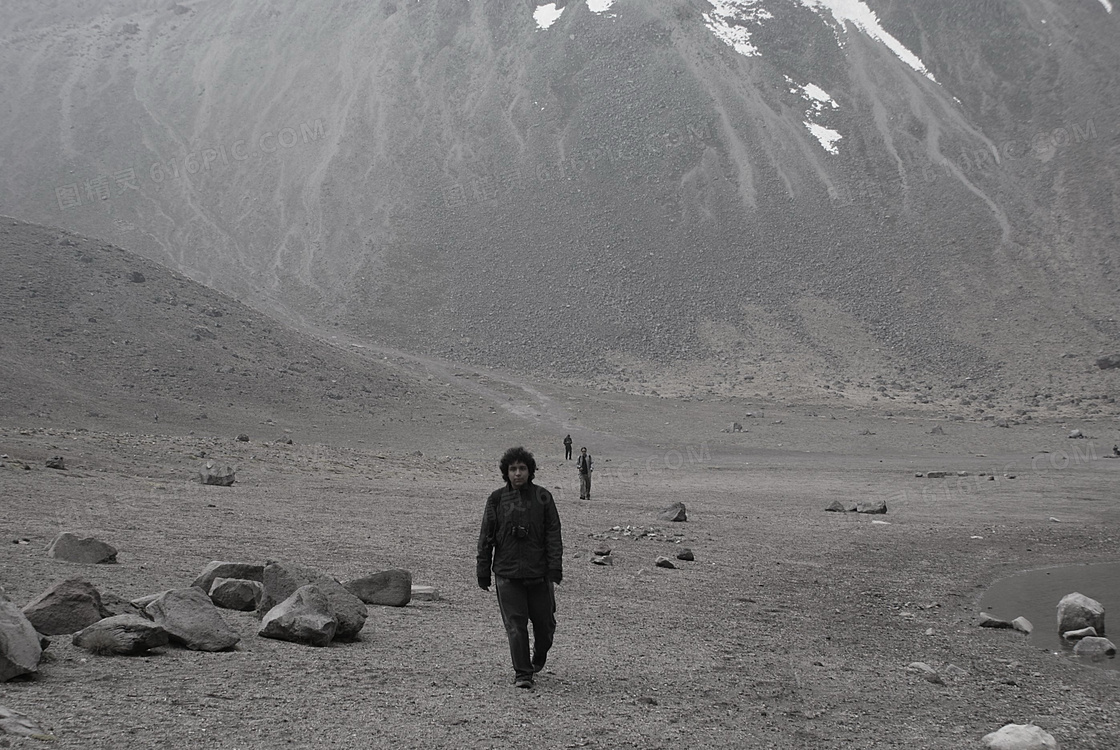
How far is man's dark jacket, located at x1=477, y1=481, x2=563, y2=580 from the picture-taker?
23.8 feet

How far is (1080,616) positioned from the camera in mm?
11000

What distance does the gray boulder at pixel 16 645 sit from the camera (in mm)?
5879

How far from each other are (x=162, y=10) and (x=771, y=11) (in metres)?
77.0

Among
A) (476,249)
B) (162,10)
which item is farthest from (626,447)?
(162,10)

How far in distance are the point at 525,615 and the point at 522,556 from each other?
48 cm

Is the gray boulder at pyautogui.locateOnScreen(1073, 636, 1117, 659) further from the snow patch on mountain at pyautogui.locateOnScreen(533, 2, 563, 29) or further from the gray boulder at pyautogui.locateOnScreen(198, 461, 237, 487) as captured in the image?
the snow patch on mountain at pyautogui.locateOnScreen(533, 2, 563, 29)

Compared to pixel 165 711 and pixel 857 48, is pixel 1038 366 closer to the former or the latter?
pixel 857 48

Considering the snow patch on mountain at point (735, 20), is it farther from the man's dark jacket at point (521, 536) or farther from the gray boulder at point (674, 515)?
the man's dark jacket at point (521, 536)

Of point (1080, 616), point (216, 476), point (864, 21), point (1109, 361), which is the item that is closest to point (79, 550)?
point (216, 476)

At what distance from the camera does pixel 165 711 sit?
19.1 feet

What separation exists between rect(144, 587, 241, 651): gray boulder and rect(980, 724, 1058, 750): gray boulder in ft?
18.6

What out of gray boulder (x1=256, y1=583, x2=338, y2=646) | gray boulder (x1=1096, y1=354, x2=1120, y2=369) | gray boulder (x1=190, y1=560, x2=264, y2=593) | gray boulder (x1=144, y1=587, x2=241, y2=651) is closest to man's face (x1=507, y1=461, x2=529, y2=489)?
gray boulder (x1=256, y1=583, x2=338, y2=646)

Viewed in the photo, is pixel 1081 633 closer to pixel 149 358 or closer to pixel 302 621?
pixel 302 621

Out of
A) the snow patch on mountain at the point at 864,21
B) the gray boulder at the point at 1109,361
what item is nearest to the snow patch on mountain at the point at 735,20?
the snow patch on mountain at the point at 864,21
